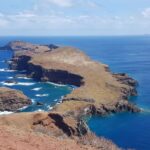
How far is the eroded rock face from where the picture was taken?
114319 millimetres

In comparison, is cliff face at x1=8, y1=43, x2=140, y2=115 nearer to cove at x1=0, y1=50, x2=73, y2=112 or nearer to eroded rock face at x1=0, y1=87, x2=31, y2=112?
cove at x1=0, y1=50, x2=73, y2=112

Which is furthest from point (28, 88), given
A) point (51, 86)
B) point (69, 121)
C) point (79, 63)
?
point (69, 121)

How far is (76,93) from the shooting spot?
124m

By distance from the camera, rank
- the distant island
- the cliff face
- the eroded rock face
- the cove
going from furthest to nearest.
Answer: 1. the cove
2. the eroded rock face
3. the cliff face
4. the distant island

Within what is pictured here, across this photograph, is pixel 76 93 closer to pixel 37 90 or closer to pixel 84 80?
pixel 37 90

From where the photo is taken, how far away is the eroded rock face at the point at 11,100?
11432cm

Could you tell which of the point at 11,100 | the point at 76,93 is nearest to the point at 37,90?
the point at 76,93

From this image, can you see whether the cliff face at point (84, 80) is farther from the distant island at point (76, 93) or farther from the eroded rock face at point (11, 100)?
the eroded rock face at point (11, 100)

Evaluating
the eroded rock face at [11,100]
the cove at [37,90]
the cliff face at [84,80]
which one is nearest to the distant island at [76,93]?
the cliff face at [84,80]

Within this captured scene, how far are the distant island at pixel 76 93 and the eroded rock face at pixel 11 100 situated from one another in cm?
1166

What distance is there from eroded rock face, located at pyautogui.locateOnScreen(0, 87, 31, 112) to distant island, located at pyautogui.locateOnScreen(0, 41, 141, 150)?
11662 mm

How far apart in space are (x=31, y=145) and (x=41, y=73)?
13819 centimetres

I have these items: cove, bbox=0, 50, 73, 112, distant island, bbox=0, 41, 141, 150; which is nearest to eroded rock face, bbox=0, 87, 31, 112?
cove, bbox=0, 50, 73, 112

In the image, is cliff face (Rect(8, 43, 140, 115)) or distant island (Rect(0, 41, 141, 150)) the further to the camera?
cliff face (Rect(8, 43, 140, 115))
